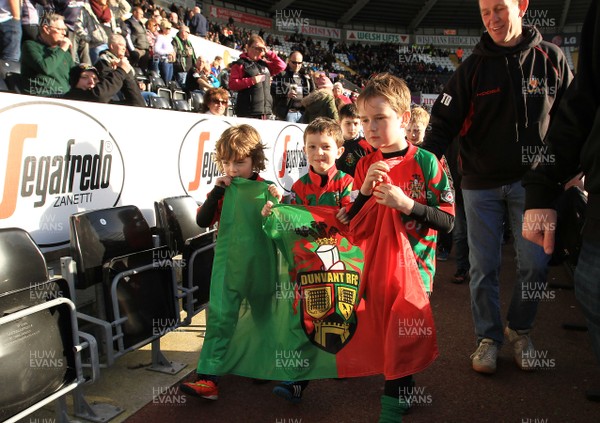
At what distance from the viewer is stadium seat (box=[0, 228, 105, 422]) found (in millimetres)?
2020

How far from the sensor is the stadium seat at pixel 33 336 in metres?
2.02

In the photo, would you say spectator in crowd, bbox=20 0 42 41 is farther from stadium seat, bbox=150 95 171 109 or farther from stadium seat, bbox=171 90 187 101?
stadium seat, bbox=171 90 187 101

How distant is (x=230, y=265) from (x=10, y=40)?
4745mm

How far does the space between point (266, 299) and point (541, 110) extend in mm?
1924

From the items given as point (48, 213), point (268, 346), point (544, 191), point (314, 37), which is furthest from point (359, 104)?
point (314, 37)

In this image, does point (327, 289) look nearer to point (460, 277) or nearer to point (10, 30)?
point (460, 277)

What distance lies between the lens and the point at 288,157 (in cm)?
666

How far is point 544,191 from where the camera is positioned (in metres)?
1.38

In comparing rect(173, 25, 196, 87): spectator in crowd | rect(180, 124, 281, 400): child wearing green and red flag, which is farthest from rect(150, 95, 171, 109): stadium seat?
rect(180, 124, 281, 400): child wearing green and red flag

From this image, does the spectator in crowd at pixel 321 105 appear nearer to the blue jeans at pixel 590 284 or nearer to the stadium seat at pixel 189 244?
the stadium seat at pixel 189 244

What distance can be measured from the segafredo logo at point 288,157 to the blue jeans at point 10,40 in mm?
3294

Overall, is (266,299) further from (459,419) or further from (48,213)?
(48,213)

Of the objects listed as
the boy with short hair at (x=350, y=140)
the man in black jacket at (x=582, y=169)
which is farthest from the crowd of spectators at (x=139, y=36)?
the man in black jacket at (x=582, y=169)

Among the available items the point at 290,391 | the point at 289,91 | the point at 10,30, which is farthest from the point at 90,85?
the point at 290,391
